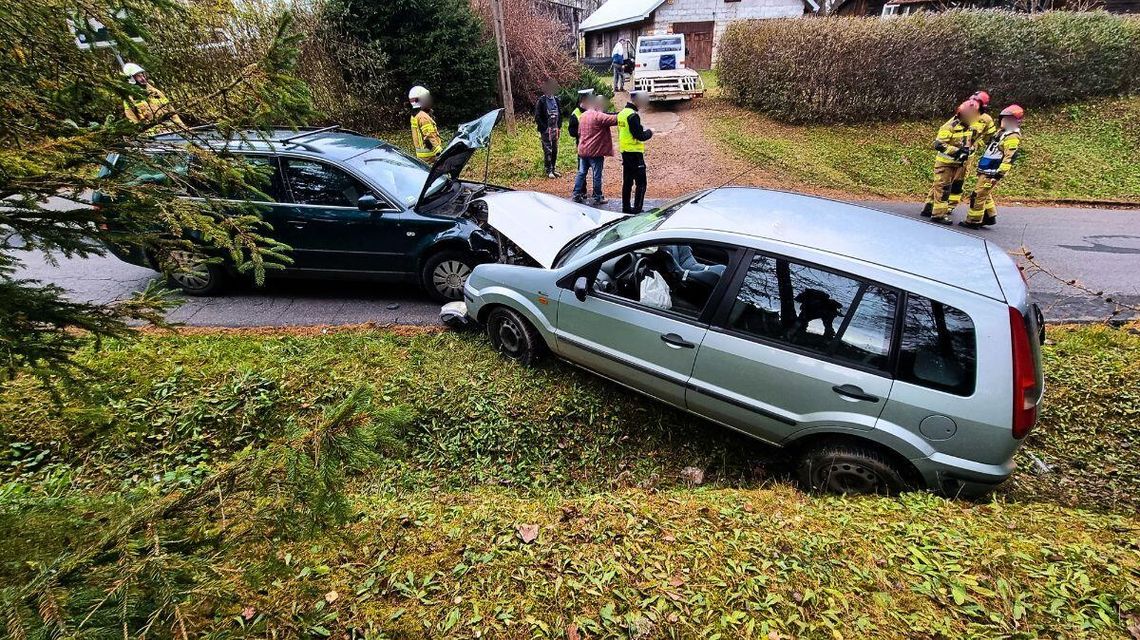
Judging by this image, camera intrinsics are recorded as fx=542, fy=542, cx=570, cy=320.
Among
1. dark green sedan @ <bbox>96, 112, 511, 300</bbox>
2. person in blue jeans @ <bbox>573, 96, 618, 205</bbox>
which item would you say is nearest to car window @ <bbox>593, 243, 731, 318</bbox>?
dark green sedan @ <bbox>96, 112, 511, 300</bbox>

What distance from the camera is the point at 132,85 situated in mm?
2074

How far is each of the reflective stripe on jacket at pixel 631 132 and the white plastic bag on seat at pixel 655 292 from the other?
4434 mm

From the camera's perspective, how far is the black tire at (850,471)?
126 inches

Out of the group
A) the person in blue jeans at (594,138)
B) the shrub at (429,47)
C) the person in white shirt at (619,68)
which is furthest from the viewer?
the person in white shirt at (619,68)

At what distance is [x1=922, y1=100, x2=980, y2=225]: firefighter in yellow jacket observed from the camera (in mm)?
7758

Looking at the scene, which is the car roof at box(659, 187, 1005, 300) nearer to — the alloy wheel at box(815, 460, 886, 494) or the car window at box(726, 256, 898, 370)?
the car window at box(726, 256, 898, 370)

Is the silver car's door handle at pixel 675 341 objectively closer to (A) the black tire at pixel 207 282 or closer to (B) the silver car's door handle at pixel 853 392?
(B) the silver car's door handle at pixel 853 392

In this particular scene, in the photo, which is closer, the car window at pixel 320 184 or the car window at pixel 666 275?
the car window at pixel 666 275

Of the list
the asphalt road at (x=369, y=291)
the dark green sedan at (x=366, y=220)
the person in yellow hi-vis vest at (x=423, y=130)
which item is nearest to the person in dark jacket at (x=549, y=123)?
the person in yellow hi-vis vest at (x=423, y=130)

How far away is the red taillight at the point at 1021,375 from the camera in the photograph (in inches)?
110

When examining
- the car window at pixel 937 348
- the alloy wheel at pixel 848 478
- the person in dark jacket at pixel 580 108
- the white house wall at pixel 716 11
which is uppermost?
the white house wall at pixel 716 11

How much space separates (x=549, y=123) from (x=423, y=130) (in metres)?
3.24

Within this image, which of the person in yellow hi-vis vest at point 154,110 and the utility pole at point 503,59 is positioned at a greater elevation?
the utility pole at point 503,59

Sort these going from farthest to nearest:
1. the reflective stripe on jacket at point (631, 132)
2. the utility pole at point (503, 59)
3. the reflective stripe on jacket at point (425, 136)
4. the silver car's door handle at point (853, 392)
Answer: the utility pole at point (503, 59)
the reflective stripe on jacket at point (425, 136)
the reflective stripe on jacket at point (631, 132)
the silver car's door handle at point (853, 392)
